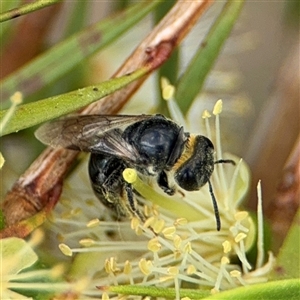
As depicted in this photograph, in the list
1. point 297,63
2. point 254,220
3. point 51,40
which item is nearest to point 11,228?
point 254,220

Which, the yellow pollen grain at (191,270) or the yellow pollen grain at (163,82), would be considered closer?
the yellow pollen grain at (191,270)

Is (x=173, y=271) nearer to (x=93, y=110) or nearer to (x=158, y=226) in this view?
(x=158, y=226)

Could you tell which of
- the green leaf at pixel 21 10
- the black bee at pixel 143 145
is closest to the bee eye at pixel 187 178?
the black bee at pixel 143 145

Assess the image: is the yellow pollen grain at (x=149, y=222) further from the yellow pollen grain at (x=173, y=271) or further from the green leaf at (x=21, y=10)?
the green leaf at (x=21, y=10)

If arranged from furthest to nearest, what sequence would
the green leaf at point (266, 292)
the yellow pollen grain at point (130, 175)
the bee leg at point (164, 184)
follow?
the bee leg at point (164, 184) → the yellow pollen grain at point (130, 175) → the green leaf at point (266, 292)

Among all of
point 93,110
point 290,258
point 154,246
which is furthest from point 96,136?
point 290,258
